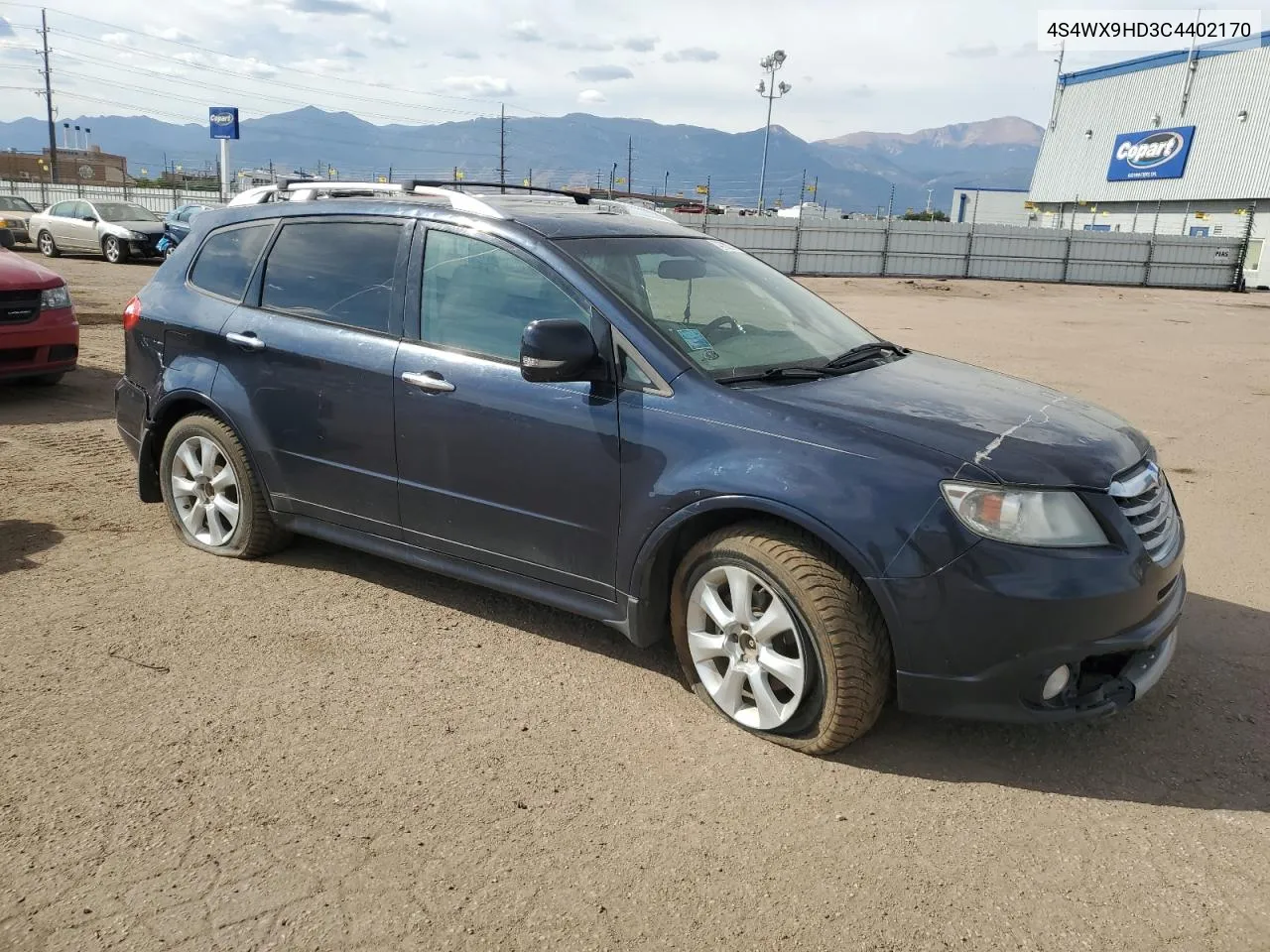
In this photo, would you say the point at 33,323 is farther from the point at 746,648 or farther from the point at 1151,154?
the point at 1151,154

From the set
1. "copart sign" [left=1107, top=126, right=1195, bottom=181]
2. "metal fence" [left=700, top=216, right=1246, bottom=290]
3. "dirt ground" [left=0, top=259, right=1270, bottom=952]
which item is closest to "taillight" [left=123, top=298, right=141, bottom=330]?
"dirt ground" [left=0, top=259, right=1270, bottom=952]

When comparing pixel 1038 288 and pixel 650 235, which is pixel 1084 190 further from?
pixel 650 235

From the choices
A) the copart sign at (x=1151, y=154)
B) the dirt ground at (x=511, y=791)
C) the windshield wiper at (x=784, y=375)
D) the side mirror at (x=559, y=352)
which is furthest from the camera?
the copart sign at (x=1151, y=154)

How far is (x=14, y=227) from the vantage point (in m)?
24.9

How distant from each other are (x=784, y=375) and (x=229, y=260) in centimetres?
286

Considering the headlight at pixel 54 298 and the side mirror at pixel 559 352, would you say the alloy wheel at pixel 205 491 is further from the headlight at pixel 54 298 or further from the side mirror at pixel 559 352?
the headlight at pixel 54 298

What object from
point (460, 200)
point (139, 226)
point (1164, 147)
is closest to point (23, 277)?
point (460, 200)

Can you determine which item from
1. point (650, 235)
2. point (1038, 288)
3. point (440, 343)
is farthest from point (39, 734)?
point (1038, 288)

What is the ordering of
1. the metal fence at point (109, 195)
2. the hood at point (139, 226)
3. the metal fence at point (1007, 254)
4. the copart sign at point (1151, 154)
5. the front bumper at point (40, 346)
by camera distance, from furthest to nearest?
the copart sign at point (1151, 154)
the metal fence at point (109, 195)
the metal fence at point (1007, 254)
the hood at point (139, 226)
the front bumper at point (40, 346)

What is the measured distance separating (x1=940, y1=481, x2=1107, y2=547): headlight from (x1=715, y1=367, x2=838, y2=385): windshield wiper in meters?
0.82

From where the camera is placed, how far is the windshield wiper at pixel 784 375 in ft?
11.3

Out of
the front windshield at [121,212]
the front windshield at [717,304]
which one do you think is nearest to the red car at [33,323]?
the front windshield at [717,304]

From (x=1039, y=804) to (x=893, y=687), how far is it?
0.54 meters

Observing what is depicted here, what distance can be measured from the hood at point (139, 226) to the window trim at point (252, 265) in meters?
20.4
